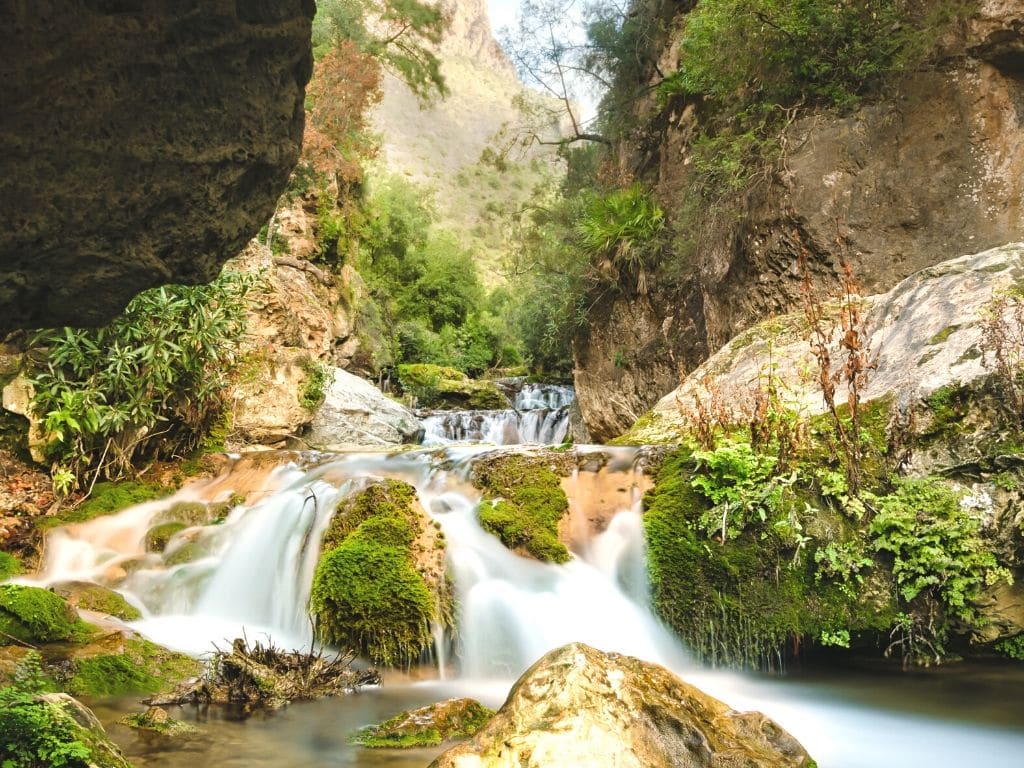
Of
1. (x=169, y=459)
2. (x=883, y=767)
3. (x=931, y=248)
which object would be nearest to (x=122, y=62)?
(x=883, y=767)

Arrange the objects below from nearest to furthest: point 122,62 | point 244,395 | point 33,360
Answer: point 122,62, point 33,360, point 244,395

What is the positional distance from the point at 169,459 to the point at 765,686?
7.29 m

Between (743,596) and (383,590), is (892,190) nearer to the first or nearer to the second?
(743,596)

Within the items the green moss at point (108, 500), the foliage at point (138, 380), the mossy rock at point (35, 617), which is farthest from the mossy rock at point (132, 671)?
the foliage at point (138, 380)

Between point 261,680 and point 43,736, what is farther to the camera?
point 261,680

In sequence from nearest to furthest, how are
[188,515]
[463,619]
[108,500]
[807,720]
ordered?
[807,720] → [463,619] → [188,515] → [108,500]

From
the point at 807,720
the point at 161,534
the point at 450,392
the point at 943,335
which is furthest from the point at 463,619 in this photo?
the point at 450,392

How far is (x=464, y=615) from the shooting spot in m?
5.80

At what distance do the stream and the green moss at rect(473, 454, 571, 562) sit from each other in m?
0.12

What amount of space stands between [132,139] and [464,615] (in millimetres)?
4503

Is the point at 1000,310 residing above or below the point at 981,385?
above

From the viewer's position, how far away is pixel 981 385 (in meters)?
5.57

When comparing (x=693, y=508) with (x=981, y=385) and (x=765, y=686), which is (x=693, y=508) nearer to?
(x=765, y=686)

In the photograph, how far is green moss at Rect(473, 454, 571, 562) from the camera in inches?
A: 249
